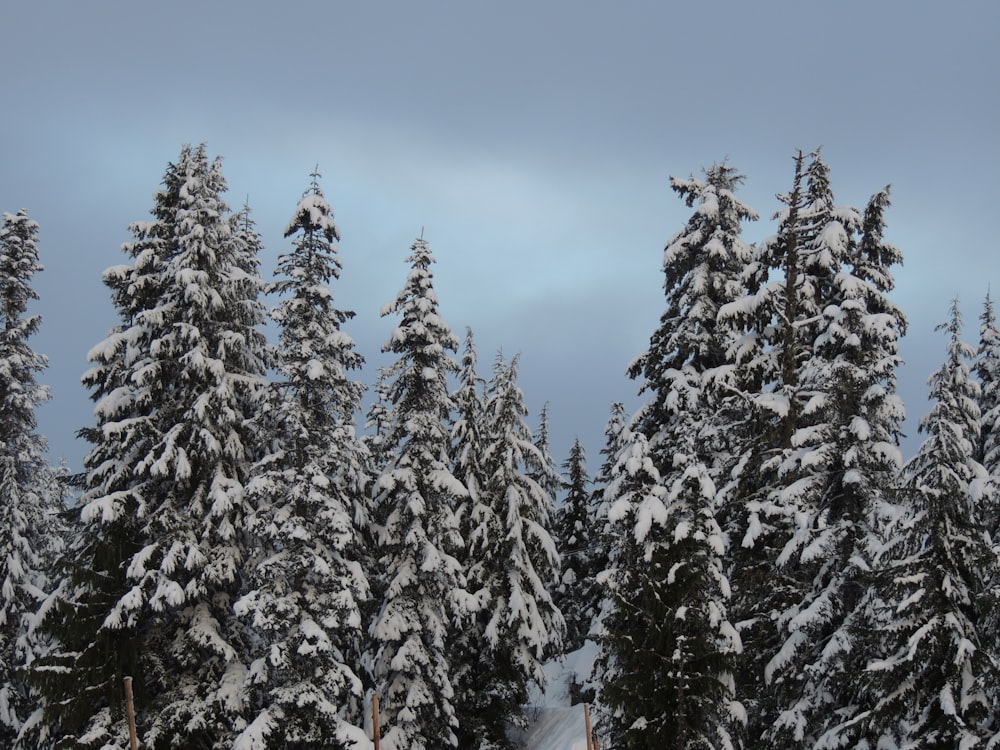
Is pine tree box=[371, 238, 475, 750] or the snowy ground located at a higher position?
pine tree box=[371, 238, 475, 750]

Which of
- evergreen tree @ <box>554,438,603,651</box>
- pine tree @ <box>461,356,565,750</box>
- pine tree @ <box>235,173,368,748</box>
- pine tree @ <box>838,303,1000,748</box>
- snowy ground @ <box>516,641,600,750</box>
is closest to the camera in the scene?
pine tree @ <box>838,303,1000,748</box>

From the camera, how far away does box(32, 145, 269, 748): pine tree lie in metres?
19.6

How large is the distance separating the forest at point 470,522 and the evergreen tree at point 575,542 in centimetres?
1202

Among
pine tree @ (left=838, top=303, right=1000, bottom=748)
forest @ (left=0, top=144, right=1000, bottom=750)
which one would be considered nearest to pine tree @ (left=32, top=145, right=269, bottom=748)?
forest @ (left=0, top=144, right=1000, bottom=750)

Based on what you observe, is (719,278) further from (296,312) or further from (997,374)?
Result: (296,312)

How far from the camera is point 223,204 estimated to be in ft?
76.2

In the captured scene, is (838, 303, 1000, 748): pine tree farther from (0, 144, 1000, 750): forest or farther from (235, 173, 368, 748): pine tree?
(235, 173, 368, 748): pine tree

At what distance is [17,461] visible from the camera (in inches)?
1060

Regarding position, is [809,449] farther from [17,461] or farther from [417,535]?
[17,461]

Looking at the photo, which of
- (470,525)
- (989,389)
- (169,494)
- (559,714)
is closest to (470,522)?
(470,525)

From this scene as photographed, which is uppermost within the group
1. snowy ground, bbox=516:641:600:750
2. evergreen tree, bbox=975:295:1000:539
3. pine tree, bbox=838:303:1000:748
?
evergreen tree, bbox=975:295:1000:539

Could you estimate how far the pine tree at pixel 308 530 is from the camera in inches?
757

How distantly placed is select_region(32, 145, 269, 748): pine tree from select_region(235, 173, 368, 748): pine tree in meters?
0.93

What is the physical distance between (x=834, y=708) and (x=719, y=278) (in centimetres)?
1295
